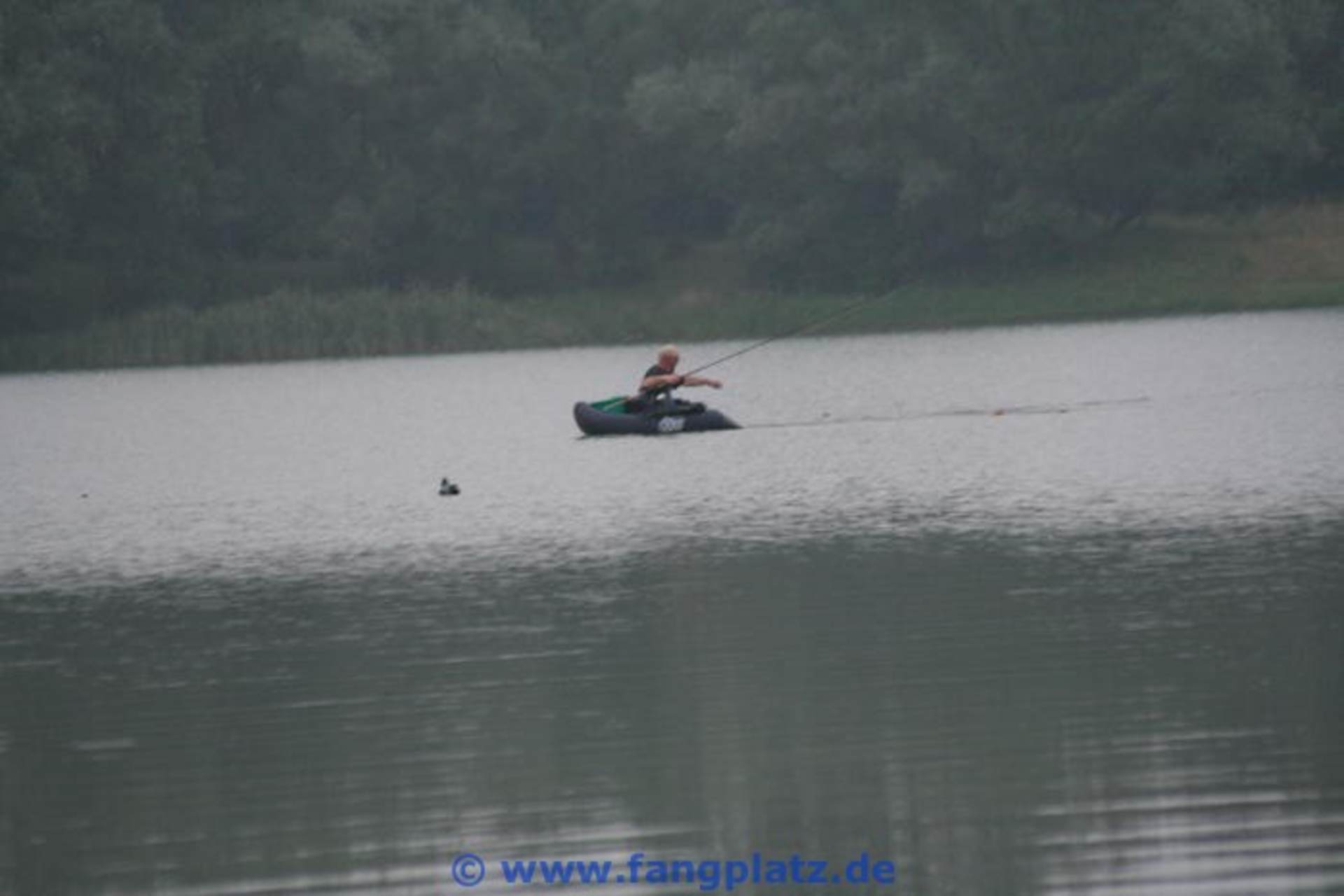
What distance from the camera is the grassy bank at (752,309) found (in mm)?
69875

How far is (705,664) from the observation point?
16.3m

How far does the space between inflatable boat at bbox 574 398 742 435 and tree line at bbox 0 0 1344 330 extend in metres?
41.7

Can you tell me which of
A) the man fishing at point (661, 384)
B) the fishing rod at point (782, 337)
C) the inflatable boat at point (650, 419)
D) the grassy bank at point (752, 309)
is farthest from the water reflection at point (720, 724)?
the grassy bank at point (752, 309)

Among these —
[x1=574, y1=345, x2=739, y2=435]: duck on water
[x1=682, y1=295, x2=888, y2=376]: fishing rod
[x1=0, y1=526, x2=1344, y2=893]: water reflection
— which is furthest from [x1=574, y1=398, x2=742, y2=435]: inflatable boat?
[x1=0, y1=526, x2=1344, y2=893]: water reflection

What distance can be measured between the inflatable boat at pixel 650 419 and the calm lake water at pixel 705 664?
4.62 ft

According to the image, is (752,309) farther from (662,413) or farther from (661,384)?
(661,384)

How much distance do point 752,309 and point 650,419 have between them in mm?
40857

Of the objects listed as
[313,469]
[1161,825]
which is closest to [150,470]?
[313,469]

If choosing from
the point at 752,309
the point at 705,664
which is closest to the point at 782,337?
the point at 705,664

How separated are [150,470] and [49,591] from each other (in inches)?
547

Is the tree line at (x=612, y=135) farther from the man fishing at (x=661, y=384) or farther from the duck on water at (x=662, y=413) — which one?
the man fishing at (x=661, y=384)

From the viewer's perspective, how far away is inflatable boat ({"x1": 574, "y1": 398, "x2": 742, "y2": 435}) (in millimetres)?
34500

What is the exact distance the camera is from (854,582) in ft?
64.0

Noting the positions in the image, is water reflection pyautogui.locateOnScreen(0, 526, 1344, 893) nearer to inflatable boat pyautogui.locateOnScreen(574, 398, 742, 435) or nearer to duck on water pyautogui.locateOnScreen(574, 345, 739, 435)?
duck on water pyautogui.locateOnScreen(574, 345, 739, 435)
